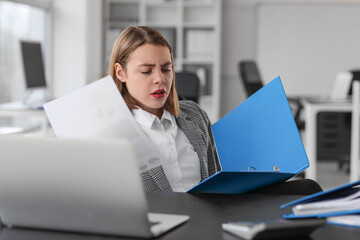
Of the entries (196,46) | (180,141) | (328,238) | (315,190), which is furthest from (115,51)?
(196,46)

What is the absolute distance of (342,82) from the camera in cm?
478

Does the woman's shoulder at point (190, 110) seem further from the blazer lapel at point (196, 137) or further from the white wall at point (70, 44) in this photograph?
the white wall at point (70, 44)

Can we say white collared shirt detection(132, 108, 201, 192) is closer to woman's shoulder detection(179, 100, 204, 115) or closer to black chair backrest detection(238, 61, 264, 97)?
woman's shoulder detection(179, 100, 204, 115)

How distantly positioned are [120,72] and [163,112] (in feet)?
0.60

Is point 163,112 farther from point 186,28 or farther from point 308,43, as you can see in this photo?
point 308,43

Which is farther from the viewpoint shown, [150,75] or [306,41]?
[306,41]

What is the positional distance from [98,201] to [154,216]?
16 cm

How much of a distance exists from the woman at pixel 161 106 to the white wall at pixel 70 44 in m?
3.90

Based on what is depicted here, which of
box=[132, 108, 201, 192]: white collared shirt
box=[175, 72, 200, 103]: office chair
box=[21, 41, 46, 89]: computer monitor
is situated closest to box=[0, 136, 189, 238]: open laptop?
box=[132, 108, 201, 192]: white collared shirt

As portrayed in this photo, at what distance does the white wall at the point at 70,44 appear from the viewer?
550cm

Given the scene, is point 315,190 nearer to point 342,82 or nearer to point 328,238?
point 328,238

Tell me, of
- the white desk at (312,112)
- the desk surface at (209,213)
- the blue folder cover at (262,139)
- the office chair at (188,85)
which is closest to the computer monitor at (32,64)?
the office chair at (188,85)

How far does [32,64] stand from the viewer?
393 cm

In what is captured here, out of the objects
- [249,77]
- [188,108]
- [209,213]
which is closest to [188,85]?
[249,77]
